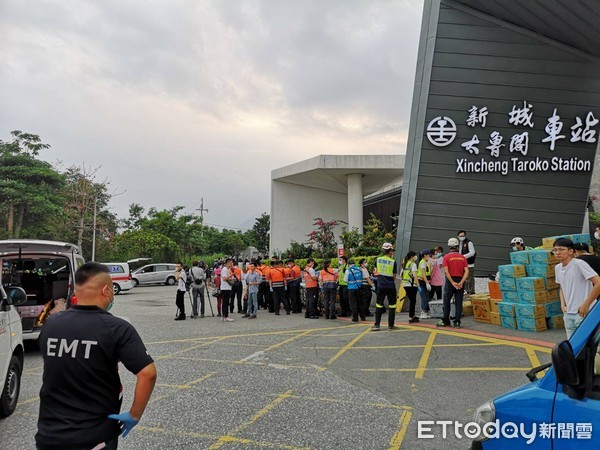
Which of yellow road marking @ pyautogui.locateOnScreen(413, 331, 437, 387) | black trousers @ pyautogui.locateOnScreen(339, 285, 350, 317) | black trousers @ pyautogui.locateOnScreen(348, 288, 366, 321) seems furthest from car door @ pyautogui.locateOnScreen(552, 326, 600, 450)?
black trousers @ pyautogui.locateOnScreen(339, 285, 350, 317)

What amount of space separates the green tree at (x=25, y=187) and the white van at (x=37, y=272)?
2551 centimetres

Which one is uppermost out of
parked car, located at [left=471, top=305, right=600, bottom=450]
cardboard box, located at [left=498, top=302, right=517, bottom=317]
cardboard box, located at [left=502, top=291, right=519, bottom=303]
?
parked car, located at [left=471, top=305, right=600, bottom=450]

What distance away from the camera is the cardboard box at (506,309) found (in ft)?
29.7

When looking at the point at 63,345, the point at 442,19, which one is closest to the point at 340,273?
the point at 442,19

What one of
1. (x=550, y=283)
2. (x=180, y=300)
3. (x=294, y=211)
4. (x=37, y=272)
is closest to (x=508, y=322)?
(x=550, y=283)

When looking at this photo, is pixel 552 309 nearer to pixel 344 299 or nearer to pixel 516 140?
pixel 344 299

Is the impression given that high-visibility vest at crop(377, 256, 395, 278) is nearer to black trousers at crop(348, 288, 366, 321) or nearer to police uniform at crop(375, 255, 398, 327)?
police uniform at crop(375, 255, 398, 327)

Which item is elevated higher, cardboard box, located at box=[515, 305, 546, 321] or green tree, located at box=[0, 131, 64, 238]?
green tree, located at box=[0, 131, 64, 238]

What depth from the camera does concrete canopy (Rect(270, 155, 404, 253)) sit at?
1079 inches

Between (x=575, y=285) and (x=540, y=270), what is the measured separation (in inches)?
161

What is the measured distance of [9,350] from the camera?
4914mm

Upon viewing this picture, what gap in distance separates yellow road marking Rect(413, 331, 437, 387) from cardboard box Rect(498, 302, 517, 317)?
5.10 ft

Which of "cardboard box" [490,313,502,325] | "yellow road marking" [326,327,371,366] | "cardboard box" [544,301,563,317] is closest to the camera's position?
"yellow road marking" [326,327,371,366]

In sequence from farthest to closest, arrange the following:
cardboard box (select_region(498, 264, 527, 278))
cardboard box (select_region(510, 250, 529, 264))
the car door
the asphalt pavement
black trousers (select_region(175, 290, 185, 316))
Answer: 1. black trousers (select_region(175, 290, 185, 316))
2. cardboard box (select_region(510, 250, 529, 264))
3. cardboard box (select_region(498, 264, 527, 278))
4. the asphalt pavement
5. the car door
